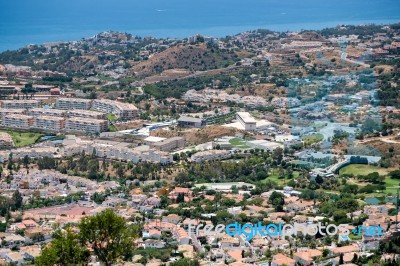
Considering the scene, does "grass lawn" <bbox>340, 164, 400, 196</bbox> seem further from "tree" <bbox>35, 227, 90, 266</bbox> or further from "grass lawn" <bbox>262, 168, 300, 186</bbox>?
"tree" <bbox>35, 227, 90, 266</bbox>

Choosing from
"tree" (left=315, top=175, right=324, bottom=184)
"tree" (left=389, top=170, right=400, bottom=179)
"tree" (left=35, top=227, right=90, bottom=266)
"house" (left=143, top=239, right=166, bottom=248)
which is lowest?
"house" (left=143, top=239, right=166, bottom=248)

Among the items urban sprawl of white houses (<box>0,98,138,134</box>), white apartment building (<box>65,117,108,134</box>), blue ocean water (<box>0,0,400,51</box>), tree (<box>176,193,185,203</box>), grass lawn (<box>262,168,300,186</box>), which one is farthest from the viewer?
blue ocean water (<box>0,0,400,51</box>)

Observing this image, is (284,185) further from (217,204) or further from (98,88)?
(98,88)

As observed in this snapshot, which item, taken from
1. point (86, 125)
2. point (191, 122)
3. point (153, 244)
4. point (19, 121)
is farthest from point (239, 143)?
point (153, 244)

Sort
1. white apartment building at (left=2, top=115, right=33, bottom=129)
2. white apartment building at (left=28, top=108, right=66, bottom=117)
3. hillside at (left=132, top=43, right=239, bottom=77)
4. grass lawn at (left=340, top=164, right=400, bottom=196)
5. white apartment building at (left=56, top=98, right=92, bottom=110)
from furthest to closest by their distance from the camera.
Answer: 1. hillside at (left=132, top=43, right=239, bottom=77)
2. white apartment building at (left=56, top=98, right=92, bottom=110)
3. white apartment building at (left=28, top=108, right=66, bottom=117)
4. white apartment building at (left=2, top=115, right=33, bottom=129)
5. grass lawn at (left=340, top=164, right=400, bottom=196)

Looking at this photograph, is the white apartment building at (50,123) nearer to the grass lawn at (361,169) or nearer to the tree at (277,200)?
the grass lawn at (361,169)

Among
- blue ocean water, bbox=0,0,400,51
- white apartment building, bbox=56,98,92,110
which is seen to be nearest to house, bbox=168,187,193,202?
white apartment building, bbox=56,98,92,110

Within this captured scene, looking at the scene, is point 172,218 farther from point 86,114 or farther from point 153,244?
point 86,114
